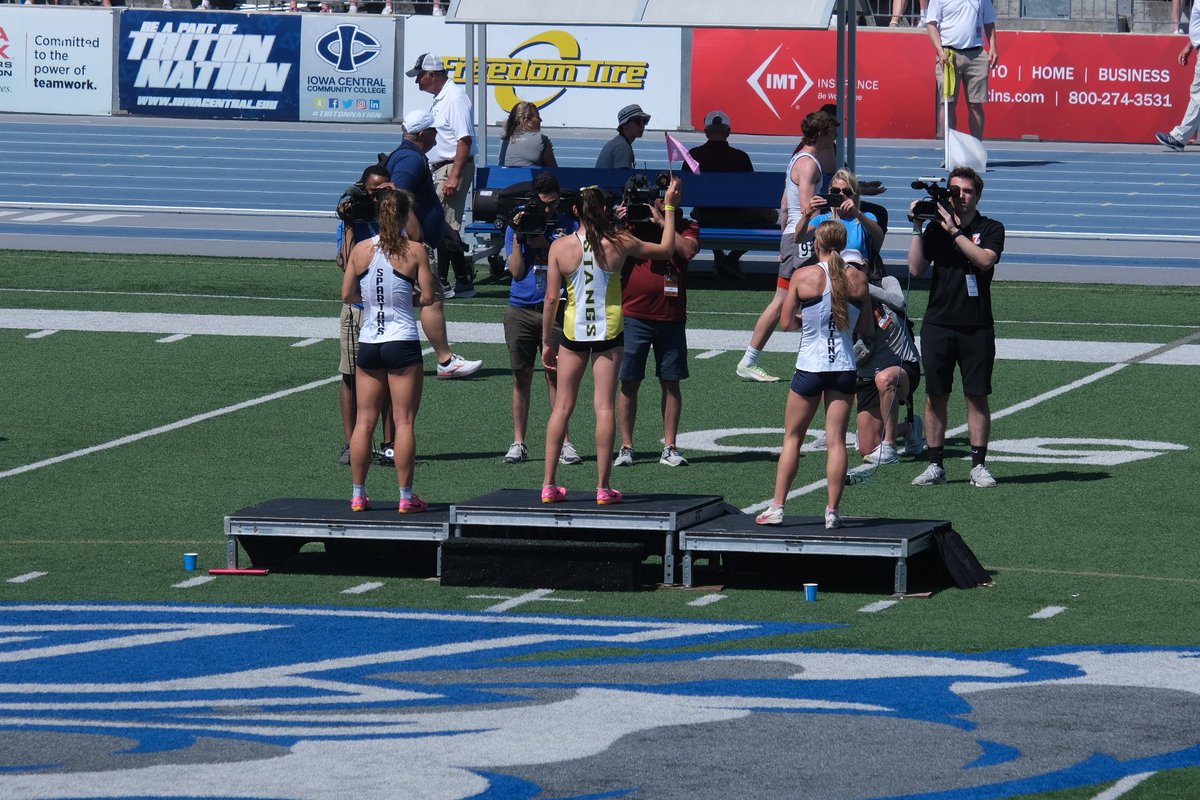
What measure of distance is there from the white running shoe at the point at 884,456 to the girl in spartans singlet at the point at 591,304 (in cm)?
255

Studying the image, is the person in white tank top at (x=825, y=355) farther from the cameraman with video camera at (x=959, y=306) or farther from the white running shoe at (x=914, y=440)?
the white running shoe at (x=914, y=440)

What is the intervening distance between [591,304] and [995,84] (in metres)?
27.7

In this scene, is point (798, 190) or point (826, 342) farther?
point (798, 190)

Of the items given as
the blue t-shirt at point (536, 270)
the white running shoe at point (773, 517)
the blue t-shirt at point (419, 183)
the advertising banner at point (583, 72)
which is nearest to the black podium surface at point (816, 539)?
the white running shoe at point (773, 517)

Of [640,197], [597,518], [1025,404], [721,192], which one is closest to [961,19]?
[721,192]

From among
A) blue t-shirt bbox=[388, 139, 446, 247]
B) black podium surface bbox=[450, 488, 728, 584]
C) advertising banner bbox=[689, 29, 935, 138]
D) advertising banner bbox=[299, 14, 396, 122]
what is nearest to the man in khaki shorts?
advertising banner bbox=[689, 29, 935, 138]

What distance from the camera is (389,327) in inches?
437

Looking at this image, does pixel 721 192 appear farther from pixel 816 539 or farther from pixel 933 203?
pixel 816 539

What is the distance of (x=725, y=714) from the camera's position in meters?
8.20

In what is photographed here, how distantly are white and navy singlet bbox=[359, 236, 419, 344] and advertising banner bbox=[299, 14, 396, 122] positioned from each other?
98.4 ft

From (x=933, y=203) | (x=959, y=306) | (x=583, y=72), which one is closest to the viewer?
(x=933, y=203)

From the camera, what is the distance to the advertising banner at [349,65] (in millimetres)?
40469

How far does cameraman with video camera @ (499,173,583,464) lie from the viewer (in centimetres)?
1331

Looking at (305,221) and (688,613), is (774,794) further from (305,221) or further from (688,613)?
(305,221)
